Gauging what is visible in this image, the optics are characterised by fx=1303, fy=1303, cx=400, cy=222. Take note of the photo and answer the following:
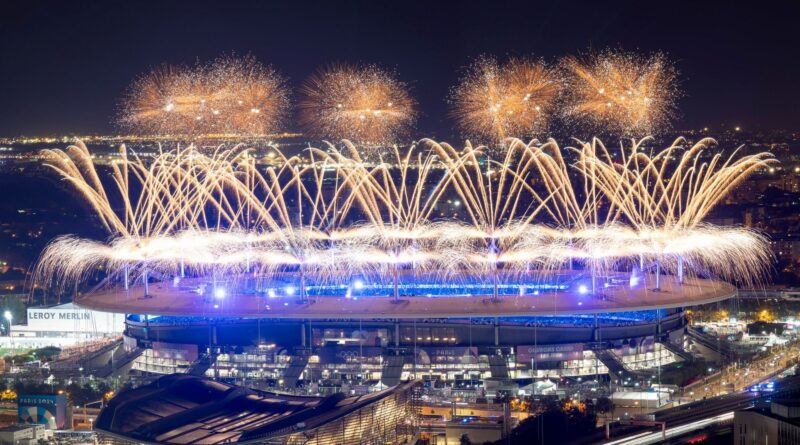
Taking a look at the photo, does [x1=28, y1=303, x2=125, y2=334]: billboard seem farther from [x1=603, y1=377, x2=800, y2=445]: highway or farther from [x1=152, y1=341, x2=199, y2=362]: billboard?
[x1=603, y1=377, x2=800, y2=445]: highway

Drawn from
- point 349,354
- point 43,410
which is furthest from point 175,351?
point 43,410

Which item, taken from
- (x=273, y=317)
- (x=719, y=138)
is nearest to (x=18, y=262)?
(x=273, y=317)

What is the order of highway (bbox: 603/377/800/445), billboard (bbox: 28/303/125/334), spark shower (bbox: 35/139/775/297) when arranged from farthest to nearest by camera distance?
billboard (bbox: 28/303/125/334) < spark shower (bbox: 35/139/775/297) < highway (bbox: 603/377/800/445)

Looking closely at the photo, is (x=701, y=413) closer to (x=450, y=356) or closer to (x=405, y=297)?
(x=450, y=356)

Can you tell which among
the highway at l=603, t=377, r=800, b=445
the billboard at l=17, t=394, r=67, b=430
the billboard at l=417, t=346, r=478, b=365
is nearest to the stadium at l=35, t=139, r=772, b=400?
the billboard at l=417, t=346, r=478, b=365

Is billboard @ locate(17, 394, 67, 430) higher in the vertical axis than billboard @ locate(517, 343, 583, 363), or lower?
lower

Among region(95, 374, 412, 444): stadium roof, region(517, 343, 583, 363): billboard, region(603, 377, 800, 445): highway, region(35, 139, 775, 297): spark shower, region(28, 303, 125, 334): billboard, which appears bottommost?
region(603, 377, 800, 445): highway

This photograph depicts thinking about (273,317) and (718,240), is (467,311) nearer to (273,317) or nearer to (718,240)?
(273,317)
